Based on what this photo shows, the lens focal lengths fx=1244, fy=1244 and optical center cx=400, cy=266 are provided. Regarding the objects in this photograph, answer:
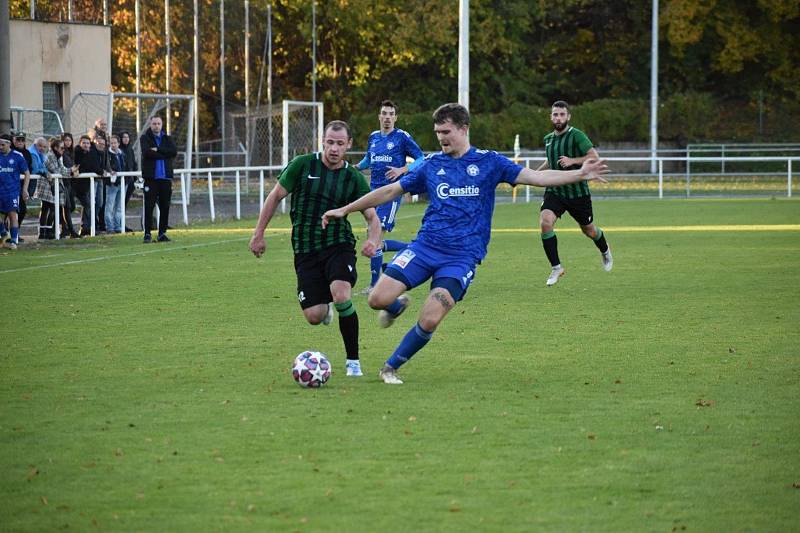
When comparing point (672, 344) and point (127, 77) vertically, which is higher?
point (127, 77)

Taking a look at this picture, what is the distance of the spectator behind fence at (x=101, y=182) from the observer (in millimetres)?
22603

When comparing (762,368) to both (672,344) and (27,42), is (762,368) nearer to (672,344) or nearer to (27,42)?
(672,344)

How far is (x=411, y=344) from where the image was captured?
336 inches

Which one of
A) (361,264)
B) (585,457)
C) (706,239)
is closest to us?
(585,457)

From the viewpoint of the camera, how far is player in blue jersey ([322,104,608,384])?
8.59 metres

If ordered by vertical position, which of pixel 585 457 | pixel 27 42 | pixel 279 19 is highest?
pixel 279 19

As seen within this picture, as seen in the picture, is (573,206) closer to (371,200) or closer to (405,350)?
(371,200)

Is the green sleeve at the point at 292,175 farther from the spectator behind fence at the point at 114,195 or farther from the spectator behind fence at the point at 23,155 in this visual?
the spectator behind fence at the point at 114,195

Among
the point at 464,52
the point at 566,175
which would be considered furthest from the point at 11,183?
the point at 566,175

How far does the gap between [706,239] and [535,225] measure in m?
4.91

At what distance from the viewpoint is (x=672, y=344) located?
34.4ft

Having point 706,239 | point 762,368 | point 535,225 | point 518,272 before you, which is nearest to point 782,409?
point 762,368

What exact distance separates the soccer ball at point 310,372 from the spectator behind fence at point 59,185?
14050 millimetres

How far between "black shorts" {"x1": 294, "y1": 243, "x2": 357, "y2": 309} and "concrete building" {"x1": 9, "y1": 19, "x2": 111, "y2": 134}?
2216 centimetres
